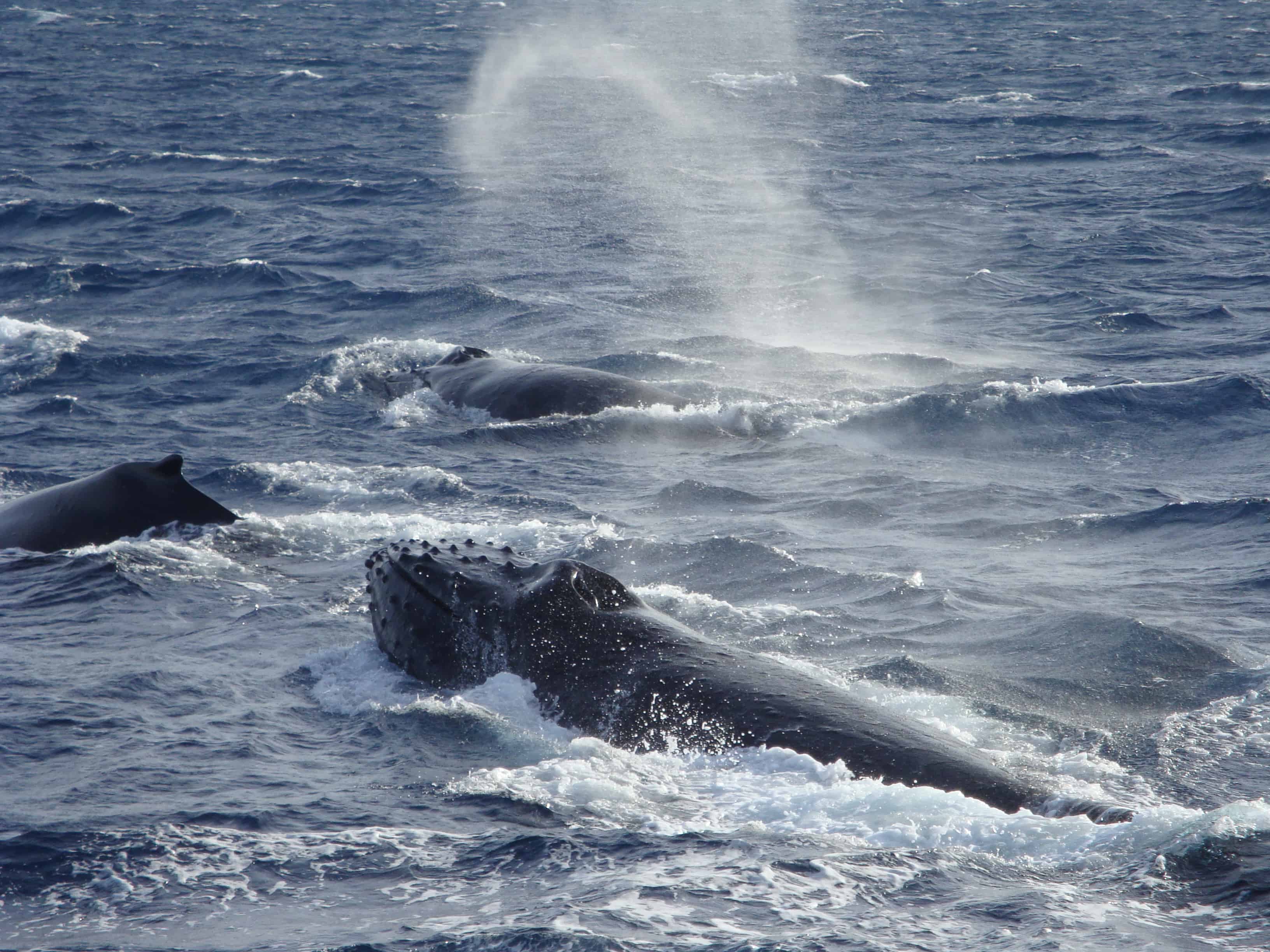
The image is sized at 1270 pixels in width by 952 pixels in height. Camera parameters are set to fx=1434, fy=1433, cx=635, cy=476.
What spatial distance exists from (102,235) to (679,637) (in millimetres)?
32673

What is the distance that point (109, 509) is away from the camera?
16.9 m

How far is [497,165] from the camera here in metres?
51.1

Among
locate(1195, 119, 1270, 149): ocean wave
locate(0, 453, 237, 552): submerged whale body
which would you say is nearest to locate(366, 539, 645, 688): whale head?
locate(0, 453, 237, 552): submerged whale body

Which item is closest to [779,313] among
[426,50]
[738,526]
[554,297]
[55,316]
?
[554,297]

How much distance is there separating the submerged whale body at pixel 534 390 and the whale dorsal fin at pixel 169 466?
7075 millimetres

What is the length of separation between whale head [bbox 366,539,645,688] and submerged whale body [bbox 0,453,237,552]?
5.04 metres

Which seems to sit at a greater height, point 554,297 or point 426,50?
point 426,50

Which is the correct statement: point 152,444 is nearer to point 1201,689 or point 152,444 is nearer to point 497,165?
point 1201,689

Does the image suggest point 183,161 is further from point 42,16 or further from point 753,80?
point 42,16

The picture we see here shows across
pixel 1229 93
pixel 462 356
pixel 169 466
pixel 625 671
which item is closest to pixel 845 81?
pixel 1229 93

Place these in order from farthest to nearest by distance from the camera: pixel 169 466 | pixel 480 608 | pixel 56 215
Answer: pixel 56 215
pixel 169 466
pixel 480 608

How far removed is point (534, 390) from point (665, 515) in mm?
5771

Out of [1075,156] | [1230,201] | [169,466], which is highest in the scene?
[1075,156]

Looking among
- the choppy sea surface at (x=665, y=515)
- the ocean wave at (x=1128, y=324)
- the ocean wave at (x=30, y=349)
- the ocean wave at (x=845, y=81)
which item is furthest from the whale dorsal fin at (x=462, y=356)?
Answer: the ocean wave at (x=845, y=81)
